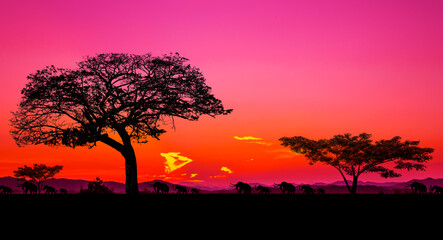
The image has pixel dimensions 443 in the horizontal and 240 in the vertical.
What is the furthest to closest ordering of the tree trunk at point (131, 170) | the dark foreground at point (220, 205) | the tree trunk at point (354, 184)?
the tree trunk at point (354, 184)
the tree trunk at point (131, 170)
the dark foreground at point (220, 205)

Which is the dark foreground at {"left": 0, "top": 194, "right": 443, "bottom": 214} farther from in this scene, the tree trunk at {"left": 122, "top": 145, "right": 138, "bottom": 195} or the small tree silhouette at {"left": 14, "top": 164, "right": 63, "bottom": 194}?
the small tree silhouette at {"left": 14, "top": 164, "right": 63, "bottom": 194}

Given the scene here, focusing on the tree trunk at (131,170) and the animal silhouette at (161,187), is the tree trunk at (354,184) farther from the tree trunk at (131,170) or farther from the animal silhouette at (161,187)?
the tree trunk at (131,170)

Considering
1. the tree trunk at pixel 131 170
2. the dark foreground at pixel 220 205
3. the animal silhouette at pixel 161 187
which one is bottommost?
the dark foreground at pixel 220 205

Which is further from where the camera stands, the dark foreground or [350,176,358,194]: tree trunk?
[350,176,358,194]: tree trunk

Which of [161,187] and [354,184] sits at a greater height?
[161,187]

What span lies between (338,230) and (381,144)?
5034 centimetres

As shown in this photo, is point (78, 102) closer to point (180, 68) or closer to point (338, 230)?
point (180, 68)

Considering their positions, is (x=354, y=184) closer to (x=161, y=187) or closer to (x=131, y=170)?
(x=161, y=187)

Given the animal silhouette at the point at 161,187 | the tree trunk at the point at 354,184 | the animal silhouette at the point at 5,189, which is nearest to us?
the animal silhouette at the point at 161,187

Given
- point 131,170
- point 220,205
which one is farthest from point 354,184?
point 220,205

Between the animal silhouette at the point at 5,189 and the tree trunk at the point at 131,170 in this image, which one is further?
the animal silhouette at the point at 5,189

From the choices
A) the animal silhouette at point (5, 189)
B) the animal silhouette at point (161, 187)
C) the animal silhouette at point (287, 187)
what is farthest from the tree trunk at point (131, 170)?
the animal silhouette at point (287, 187)

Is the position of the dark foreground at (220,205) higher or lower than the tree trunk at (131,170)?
lower

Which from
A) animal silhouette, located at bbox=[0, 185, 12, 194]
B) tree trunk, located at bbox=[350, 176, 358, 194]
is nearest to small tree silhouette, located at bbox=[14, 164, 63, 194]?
animal silhouette, located at bbox=[0, 185, 12, 194]
